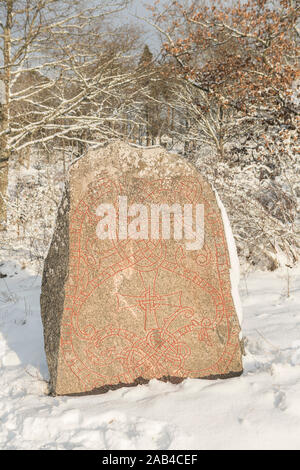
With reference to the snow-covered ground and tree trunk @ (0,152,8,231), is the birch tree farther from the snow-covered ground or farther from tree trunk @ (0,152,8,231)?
the snow-covered ground

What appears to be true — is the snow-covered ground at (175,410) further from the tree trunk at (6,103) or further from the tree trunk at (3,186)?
the tree trunk at (6,103)

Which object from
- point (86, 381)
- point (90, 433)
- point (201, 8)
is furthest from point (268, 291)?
point (201, 8)

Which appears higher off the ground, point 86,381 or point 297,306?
point 297,306

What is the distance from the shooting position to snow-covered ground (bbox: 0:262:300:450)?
65.8 inches

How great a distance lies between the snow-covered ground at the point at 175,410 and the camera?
167 cm

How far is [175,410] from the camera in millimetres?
1896

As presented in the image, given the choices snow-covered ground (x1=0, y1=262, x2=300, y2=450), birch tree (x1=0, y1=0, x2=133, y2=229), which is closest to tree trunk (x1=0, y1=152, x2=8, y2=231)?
birch tree (x1=0, y1=0, x2=133, y2=229)

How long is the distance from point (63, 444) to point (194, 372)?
2.94 feet

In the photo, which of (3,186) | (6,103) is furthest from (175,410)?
(3,186)

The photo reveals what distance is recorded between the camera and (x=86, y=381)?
2254mm

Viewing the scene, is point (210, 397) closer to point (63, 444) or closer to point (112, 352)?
point (112, 352)

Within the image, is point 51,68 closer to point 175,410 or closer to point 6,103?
point 6,103

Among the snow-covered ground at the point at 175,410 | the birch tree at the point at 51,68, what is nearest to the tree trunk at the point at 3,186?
the birch tree at the point at 51,68
